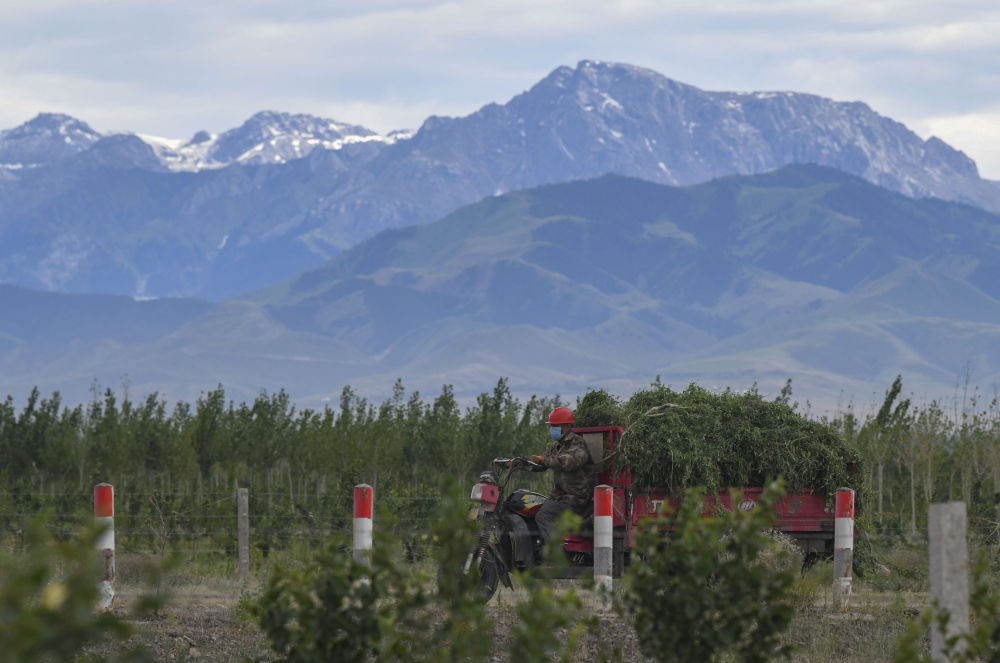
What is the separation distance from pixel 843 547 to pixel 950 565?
7.17 m

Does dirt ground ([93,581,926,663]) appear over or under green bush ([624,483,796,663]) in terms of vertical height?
under

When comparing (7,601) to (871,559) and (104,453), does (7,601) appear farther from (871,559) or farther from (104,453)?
(104,453)

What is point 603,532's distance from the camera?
12.4 meters

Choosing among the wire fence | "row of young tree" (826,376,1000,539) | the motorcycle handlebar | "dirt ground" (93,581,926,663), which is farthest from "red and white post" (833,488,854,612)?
"row of young tree" (826,376,1000,539)

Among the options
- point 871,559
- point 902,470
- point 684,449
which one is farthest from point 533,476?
point 684,449

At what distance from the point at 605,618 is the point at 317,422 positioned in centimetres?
2999

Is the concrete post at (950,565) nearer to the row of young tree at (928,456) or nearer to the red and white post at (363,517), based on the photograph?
the red and white post at (363,517)

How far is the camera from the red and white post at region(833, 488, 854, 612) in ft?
43.0

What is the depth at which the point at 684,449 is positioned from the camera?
529 inches

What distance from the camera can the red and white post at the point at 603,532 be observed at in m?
12.2

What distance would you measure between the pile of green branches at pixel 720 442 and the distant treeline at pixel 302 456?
50.3ft

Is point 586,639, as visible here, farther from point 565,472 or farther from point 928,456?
point 928,456

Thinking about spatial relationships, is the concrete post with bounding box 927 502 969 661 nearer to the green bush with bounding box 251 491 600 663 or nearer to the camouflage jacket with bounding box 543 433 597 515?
the green bush with bounding box 251 491 600 663

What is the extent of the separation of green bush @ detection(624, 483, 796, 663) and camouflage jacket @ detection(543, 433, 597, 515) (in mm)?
6523
